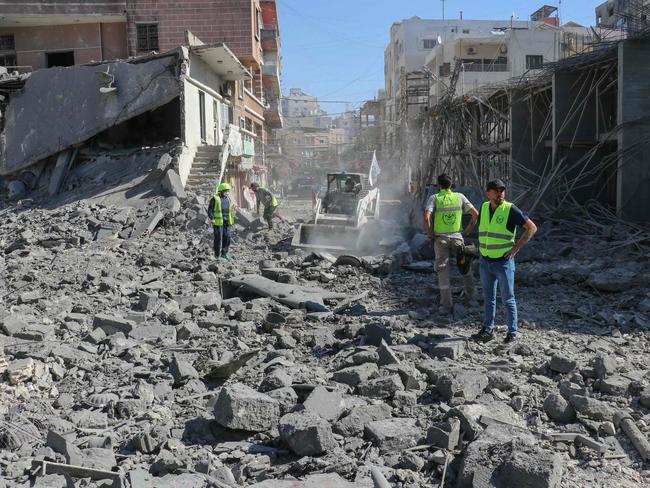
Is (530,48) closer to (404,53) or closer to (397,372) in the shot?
(404,53)

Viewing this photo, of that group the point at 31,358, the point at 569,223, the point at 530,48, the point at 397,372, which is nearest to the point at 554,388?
the point at 397,372

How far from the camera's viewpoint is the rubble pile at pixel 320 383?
173 inches

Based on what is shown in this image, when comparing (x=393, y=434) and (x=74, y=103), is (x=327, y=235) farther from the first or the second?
(x=74, y=103)

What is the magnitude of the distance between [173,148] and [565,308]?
50.7 feet

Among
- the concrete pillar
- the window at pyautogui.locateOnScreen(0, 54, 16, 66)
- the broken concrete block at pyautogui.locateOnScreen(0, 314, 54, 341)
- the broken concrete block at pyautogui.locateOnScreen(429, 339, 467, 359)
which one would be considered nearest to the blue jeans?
the broken concrete block at pyautogui.locateOnScreen(429, 339, 467, 359)

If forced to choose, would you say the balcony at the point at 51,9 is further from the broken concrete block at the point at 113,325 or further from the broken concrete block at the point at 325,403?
the broken concrete block at the point at 325,403

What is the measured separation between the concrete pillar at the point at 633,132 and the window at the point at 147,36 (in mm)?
23008

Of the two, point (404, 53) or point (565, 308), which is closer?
point (565, 308)

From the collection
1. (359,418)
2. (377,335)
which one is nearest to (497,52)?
(377,335)

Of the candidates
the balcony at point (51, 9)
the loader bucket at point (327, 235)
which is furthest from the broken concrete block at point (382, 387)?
the balcony at point (51, 9)

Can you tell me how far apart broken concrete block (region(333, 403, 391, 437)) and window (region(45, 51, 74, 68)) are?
29865mm

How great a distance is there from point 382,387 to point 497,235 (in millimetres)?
2351

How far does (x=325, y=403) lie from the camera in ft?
16.8

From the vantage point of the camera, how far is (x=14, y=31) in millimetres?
30406
